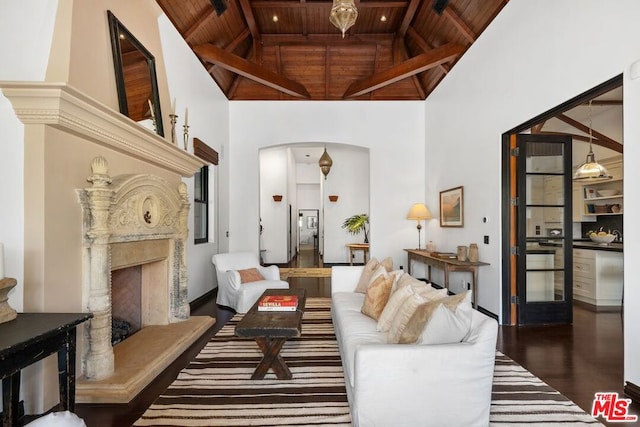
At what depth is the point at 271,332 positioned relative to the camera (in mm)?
2486

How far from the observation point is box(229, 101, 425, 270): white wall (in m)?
6.87

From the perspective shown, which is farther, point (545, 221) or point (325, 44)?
point (325, 44)

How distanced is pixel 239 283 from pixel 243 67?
3.50 meters

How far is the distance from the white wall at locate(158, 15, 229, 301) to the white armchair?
17.8 inches

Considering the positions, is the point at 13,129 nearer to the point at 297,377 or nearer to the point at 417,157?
the point at 297,377

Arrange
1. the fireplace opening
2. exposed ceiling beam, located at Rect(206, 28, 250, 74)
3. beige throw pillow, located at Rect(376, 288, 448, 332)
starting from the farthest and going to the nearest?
exposed ceiling beam, located at Rect(206, 28, 250, 74) → the fireplace opening → beige throw pillow, located at Rect(376, 288, 448, 332)

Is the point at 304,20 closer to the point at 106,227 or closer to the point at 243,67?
the point at 243,67

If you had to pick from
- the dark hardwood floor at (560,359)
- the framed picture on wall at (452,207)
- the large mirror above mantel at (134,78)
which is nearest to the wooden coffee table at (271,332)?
the dark hardwood floor at (560,359)

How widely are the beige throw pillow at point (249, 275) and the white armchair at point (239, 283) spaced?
8cm

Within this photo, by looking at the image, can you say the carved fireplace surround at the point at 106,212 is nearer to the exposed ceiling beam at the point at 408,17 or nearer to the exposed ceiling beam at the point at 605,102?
the exposed ceiling beam at the point at 408,17

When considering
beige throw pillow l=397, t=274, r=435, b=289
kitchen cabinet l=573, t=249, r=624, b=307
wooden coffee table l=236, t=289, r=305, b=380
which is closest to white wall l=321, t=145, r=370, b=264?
kitchen cabinet l=573, t=249, r=624, b=307

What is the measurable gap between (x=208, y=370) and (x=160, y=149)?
2.17 meters

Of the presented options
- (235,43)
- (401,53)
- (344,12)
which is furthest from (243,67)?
(401,53)

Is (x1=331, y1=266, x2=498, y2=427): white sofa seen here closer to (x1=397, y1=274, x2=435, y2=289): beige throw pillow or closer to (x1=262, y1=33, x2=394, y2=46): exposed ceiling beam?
(x1=397, y1=274, x2=435, y2=289): beige throw pillow
